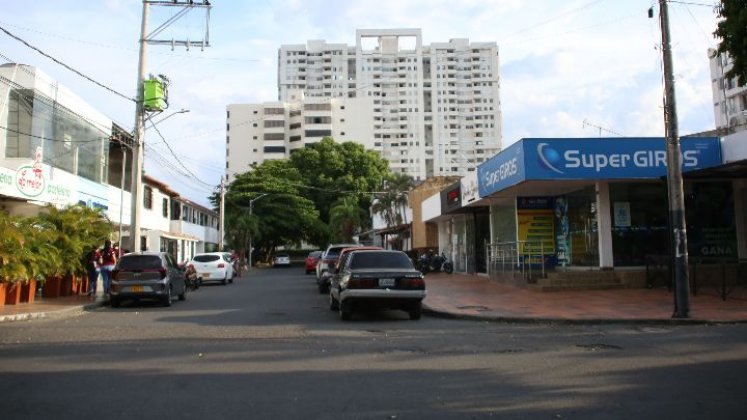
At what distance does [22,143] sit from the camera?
23.4 m

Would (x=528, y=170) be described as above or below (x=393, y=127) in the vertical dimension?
below

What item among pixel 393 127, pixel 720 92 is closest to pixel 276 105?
pixel 393 127

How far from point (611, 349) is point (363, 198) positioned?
64252mm

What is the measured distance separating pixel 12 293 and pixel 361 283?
32.3 ft

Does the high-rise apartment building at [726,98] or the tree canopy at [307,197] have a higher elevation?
the high-rise apartment building at [726,98]

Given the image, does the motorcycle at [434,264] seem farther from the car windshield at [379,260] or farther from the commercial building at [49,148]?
the car windshield at [379,260]

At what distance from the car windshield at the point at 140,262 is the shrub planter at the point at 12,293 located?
258cm

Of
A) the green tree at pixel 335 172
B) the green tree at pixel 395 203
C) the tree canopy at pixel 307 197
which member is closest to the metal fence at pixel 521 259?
the green tree at pixel 395 203

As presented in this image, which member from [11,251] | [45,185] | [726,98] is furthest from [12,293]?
[726,98]

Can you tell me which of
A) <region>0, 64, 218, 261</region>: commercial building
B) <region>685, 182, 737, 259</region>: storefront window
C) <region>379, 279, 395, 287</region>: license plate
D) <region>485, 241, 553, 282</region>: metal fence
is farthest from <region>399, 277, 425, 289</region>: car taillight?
<region>685, 182, 737, 259</region>: storefront window

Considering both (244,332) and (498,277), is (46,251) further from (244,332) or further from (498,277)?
(498,277)

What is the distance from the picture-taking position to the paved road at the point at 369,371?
20.1 feet

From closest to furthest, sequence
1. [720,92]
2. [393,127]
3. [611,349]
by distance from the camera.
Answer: [611,349], [720,92], [393,127]

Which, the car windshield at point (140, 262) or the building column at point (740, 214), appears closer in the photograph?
the car windshield at point (140, 262)
